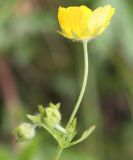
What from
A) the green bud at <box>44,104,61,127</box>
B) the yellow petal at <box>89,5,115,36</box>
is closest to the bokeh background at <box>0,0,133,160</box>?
the yellow petal at <box>89,5,115,36</box>

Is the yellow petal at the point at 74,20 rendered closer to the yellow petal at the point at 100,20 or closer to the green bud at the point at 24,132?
the yellow petal at the point at 100,20

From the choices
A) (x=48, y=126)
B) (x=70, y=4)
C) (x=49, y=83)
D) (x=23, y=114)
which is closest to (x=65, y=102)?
(x=49, y=83)

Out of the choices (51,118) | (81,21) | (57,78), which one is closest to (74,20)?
(81,21)

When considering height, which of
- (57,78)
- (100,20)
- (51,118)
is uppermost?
(57,78)

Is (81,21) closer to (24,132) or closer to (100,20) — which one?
(100,20)

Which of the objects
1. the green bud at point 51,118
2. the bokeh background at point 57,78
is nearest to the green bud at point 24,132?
the green bud at point 51,118

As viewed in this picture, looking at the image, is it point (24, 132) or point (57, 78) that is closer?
point (24, 132)

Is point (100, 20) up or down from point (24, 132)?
up

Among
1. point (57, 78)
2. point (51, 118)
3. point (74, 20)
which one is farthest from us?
point (57, 78)
